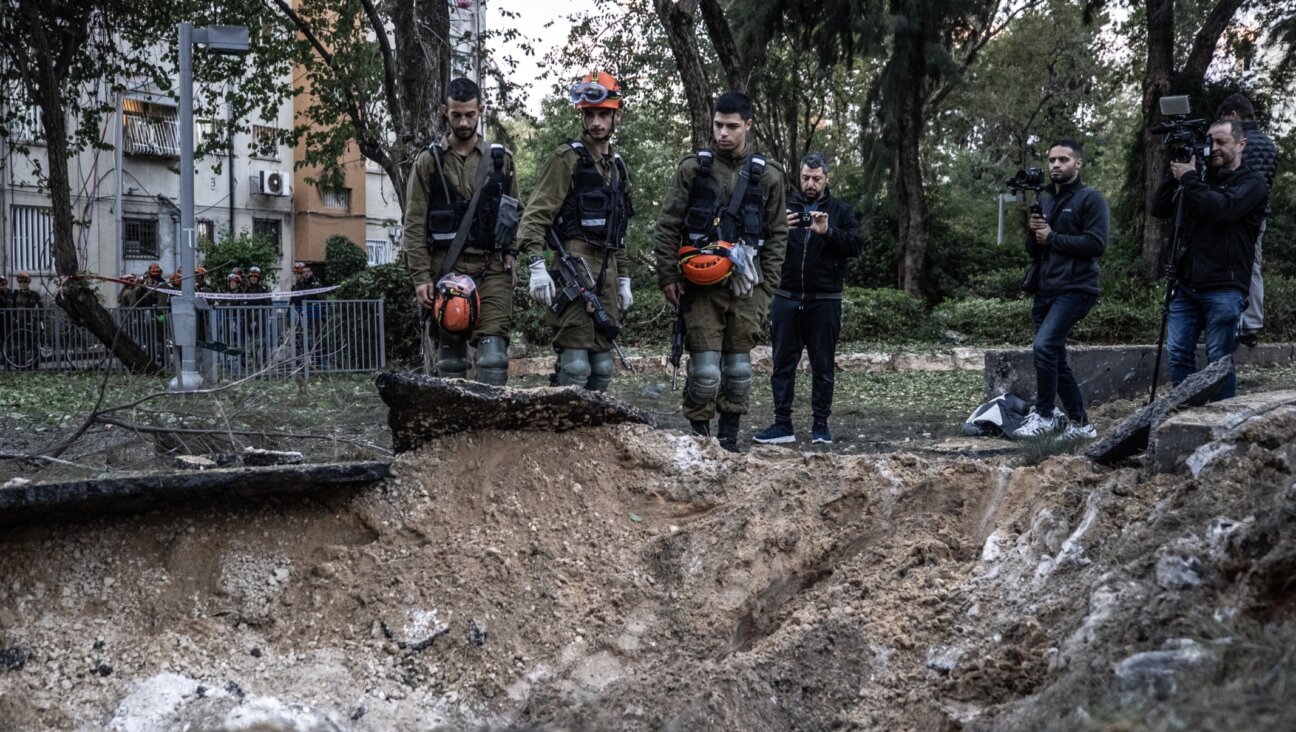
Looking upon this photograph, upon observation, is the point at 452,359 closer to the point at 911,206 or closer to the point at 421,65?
the point at 421,65

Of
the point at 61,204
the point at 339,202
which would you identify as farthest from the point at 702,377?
the point at 339,202

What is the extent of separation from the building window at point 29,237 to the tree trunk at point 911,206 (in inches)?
736

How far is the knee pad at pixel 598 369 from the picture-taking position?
19.9 feet

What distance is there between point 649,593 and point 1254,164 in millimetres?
4621

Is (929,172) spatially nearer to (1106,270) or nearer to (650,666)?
(1106,270)

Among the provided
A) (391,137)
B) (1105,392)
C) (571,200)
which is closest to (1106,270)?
(1105,392)

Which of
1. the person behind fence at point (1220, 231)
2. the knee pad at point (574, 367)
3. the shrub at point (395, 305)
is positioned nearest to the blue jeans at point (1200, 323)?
the person behind fence at point (1220, 231)

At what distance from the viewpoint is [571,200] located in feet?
20.1

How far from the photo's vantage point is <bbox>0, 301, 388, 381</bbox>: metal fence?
1391cm

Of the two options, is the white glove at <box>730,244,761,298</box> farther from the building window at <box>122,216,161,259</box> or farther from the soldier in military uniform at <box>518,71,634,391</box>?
the building window at <box>122,216,161,259</box>

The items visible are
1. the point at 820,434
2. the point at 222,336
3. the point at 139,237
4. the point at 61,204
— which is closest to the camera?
the point at 820,434

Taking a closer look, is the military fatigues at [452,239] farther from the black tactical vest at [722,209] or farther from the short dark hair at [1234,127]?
the short dark hair at [1234,127]

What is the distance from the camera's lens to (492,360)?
6.17 metres

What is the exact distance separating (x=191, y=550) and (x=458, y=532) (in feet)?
2.86
